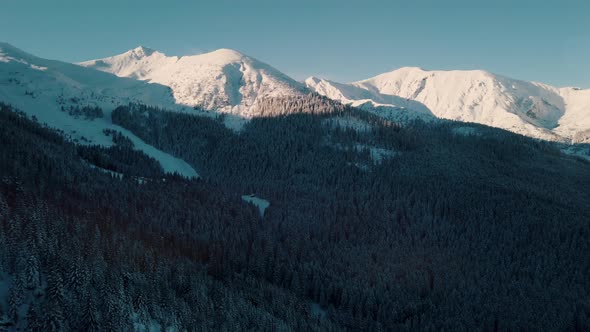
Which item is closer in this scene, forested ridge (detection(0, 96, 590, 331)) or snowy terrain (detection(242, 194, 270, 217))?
forested ridge (detection(0, 96, 590, 331))

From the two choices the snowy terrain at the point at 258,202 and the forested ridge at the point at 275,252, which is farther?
the snowy terrain at the point at 258,202

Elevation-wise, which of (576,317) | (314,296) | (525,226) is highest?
(525,226)

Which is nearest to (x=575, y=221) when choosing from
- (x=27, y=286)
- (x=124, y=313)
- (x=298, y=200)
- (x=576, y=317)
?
(x=576, y=317)

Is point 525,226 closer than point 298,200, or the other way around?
point 525,226

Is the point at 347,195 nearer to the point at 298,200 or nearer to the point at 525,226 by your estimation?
the point at 298,200

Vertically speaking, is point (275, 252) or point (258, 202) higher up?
point (258, 202)

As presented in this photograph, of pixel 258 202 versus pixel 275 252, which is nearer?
pixel 275 252

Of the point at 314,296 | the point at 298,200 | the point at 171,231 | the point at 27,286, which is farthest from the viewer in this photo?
the point at 298,200

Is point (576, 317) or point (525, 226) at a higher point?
point (525, 226)
